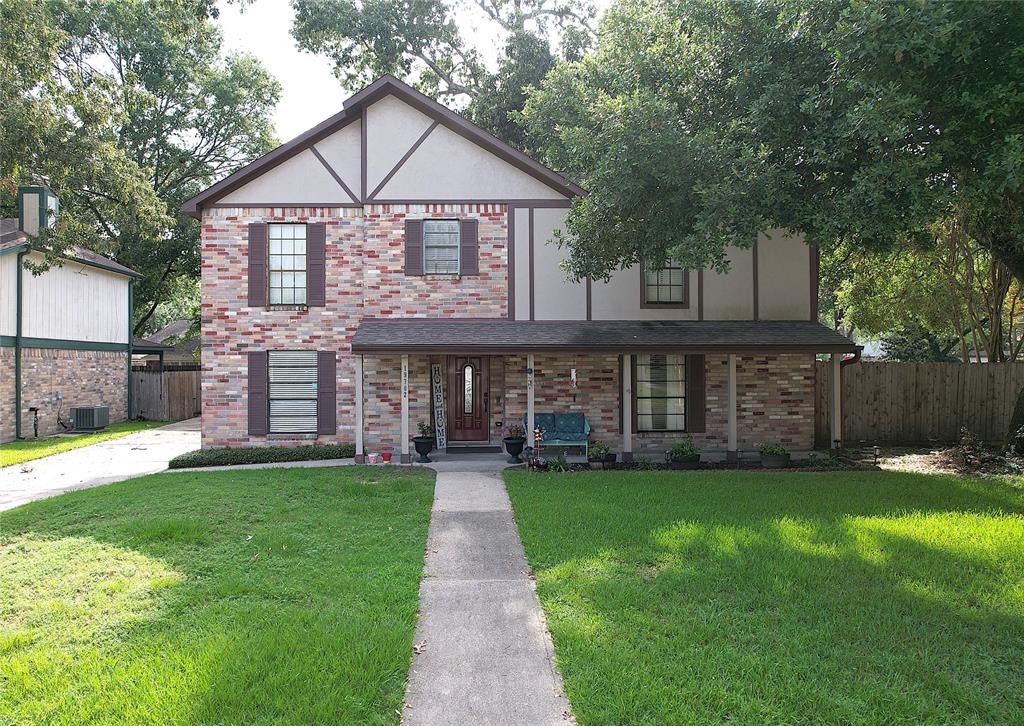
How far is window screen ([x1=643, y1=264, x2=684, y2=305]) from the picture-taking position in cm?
1350

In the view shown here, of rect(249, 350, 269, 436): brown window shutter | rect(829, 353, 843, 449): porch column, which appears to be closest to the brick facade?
rect(249, 350, 269, 436): brown window shutter

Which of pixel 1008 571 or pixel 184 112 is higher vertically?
pixel 184 112

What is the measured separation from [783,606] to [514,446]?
7.49 m

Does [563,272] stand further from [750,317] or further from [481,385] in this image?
[750,317]

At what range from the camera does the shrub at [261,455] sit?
12.6m

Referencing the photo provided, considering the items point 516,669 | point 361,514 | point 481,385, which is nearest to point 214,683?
point 516,669

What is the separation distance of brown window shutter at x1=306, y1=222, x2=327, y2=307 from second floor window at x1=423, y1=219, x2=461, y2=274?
2.15 m

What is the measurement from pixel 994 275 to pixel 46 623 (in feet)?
66.5

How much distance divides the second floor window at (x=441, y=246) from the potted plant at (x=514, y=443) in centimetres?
362

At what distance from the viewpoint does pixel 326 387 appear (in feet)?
43.8

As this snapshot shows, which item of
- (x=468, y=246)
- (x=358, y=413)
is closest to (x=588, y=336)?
(x=468, y=246)

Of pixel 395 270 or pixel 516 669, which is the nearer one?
pixel 516 669

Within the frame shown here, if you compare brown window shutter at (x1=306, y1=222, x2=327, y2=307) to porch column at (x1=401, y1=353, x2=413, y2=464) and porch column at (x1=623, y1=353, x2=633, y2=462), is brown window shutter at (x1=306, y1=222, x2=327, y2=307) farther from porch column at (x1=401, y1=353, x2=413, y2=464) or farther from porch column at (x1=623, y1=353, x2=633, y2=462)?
porch column at (x1=623, y1=353, x2=633, y2=462)

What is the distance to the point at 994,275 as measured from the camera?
53.6 feet
